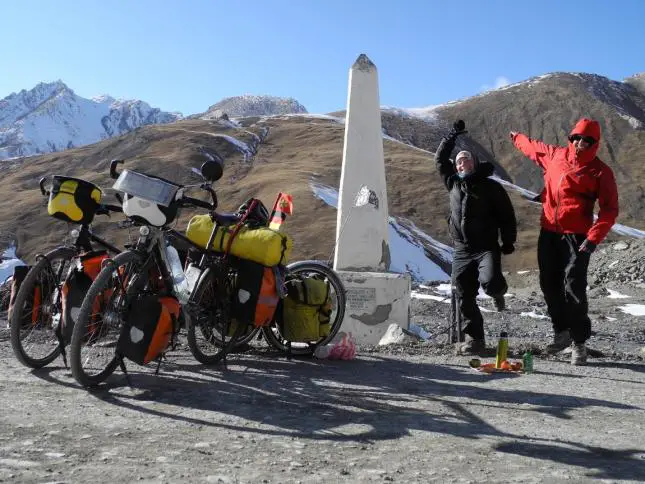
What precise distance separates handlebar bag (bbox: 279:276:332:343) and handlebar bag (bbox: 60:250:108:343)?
1.64 metres

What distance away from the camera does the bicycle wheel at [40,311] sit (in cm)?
431

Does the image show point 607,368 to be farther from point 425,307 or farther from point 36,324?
point 425,307

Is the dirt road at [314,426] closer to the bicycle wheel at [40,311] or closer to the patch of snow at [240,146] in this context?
the bicycle wheel at [40,311]

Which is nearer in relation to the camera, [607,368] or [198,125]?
[607,368]

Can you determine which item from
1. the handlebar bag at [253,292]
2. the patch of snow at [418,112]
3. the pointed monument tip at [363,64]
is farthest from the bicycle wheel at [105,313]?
the patch of snow at [418,112]

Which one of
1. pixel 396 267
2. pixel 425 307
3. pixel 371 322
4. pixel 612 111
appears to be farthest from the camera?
pixel 612 111

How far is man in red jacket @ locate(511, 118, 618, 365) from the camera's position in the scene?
211 inches

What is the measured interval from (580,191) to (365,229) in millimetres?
3869

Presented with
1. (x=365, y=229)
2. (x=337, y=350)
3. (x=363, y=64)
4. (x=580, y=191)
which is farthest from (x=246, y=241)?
(x=363, y=64)

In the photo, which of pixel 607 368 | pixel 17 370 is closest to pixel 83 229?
pixel 17 370

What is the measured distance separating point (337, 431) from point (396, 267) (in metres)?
23.2

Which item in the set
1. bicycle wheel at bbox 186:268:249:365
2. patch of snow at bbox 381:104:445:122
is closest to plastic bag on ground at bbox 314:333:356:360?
bicycle wheel at bbox 186:268:249:365

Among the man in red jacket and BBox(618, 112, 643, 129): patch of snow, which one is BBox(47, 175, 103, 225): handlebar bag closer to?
the man in red jacket

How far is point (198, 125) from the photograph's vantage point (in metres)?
76.7
